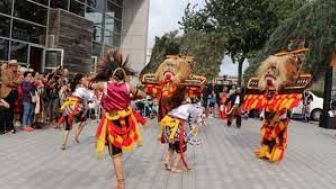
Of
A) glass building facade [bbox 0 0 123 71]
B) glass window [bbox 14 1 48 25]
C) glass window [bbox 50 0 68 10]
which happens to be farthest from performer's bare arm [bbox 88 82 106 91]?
glass window [bbox 50 0 68 10]

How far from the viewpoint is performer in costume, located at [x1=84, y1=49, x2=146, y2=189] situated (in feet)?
24.7

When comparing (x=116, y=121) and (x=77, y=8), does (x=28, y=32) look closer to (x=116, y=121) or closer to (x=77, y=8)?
(x=77, y=8)

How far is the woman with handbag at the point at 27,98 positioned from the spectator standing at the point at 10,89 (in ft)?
1.62

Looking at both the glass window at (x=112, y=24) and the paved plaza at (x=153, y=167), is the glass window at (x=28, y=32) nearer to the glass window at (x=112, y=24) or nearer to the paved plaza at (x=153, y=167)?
the paved plaza at (x=153, y=167)

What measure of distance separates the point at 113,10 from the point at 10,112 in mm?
18795

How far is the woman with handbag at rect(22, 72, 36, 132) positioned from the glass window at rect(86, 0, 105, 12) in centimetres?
1246

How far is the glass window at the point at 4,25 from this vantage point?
19484mm

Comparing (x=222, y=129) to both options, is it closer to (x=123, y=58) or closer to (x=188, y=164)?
(x=188, y=164)

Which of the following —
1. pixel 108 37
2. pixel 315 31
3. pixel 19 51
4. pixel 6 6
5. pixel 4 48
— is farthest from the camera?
pixel 108 37

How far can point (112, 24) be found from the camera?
1252 inches

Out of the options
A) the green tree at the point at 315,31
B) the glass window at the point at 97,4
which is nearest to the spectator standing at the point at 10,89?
the green tree at the point at 315,31

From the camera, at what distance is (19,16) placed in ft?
67.9

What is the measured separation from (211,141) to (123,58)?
7.10m

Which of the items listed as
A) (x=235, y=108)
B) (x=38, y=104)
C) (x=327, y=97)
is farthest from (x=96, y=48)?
(x=38, y=104)
